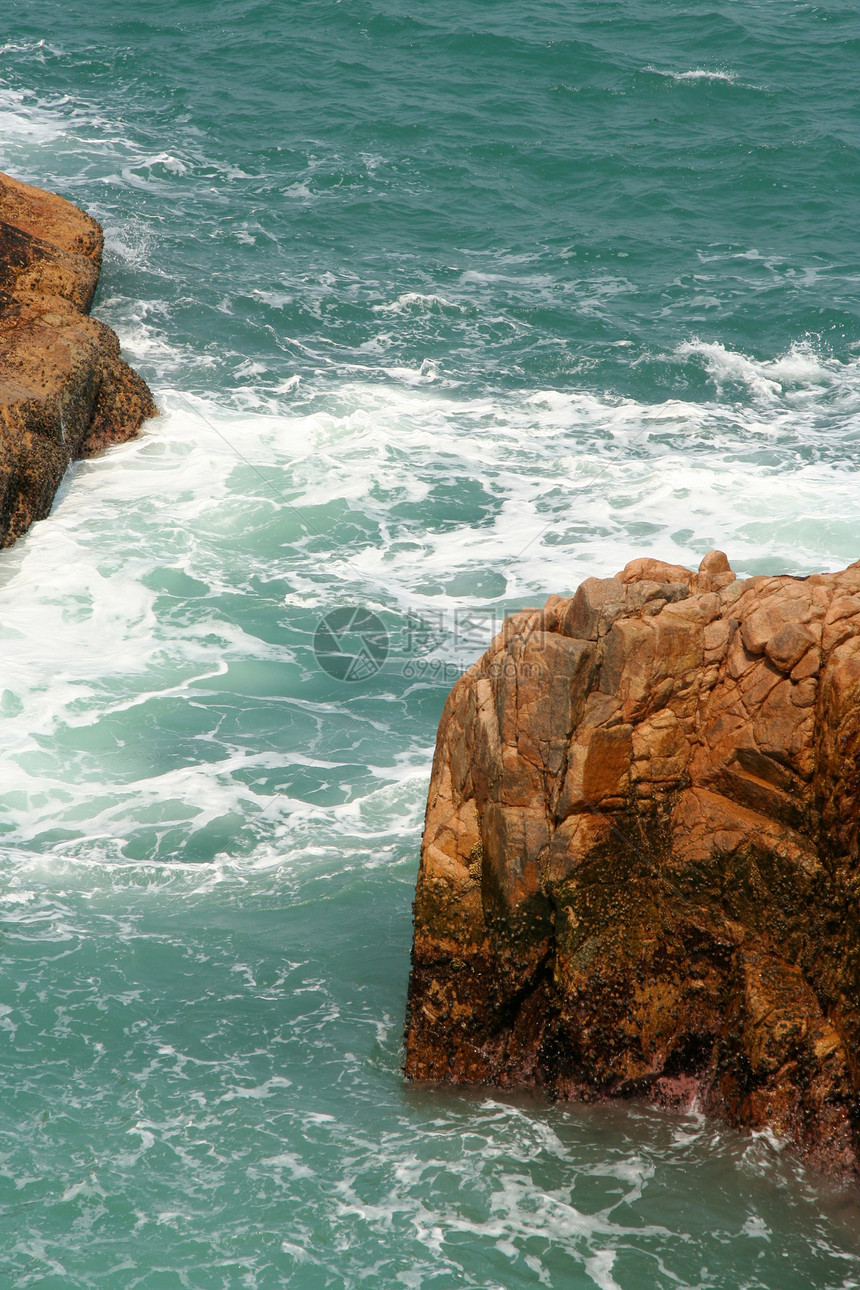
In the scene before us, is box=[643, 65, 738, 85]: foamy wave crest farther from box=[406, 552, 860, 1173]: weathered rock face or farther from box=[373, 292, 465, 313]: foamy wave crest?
box=[406, 552, 860, 1173]: weathered rock face

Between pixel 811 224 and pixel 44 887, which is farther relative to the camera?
pixel 811 224

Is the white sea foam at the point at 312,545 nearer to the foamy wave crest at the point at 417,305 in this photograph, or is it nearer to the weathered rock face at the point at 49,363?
the weathered rock face at the point at 49,363

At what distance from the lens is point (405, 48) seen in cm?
2862

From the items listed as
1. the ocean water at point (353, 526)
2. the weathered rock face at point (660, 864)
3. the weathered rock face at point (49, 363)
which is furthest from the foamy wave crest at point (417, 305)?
the weathered rock face at point (660, 864)

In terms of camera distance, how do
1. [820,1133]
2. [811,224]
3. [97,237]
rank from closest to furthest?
[820,1133], [97,237], [811,224]

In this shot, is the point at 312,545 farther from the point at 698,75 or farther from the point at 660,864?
the point at 698,75

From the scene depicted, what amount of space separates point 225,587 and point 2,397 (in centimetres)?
340

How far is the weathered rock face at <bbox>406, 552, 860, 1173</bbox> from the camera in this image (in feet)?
19.1

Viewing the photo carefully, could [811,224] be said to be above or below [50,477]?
above

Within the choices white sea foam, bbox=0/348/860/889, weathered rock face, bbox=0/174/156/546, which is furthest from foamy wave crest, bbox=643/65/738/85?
weathered rock face, bbox=0/174/156/546

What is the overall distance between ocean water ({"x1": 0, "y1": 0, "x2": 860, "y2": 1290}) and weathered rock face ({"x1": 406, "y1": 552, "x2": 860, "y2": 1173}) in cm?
38

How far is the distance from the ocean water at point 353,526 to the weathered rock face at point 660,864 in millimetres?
382

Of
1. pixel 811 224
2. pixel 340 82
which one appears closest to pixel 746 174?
pixel 811 224

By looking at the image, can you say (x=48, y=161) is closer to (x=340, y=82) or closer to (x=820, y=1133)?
(x=340, y=82)
